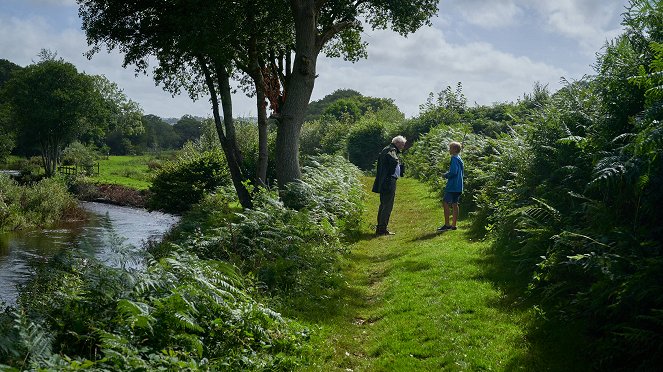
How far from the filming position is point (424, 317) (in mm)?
7453

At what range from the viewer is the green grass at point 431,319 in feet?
20.0

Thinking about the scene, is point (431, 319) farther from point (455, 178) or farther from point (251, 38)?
point (251, 38)

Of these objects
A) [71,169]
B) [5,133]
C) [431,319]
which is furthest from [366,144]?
[5,133]

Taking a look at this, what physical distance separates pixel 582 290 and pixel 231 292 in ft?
13.6

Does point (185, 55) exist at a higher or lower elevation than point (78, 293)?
higher

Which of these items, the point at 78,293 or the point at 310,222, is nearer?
the point at 78,293

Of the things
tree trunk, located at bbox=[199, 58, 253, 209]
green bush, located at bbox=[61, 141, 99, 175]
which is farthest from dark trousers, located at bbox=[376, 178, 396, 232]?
green bush, located at bbox=[61, 141, 99, 175]

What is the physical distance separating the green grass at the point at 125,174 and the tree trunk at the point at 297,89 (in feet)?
116

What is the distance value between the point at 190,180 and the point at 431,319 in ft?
81.1

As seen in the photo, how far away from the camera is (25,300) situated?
616 cm

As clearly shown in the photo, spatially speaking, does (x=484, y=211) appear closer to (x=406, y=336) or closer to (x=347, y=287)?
(x=347, y=287)

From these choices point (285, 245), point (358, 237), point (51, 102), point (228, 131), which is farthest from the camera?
point (51, 102)

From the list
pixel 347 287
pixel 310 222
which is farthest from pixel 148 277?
pixel 310 222

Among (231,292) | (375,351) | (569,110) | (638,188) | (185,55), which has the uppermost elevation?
(185,55)
